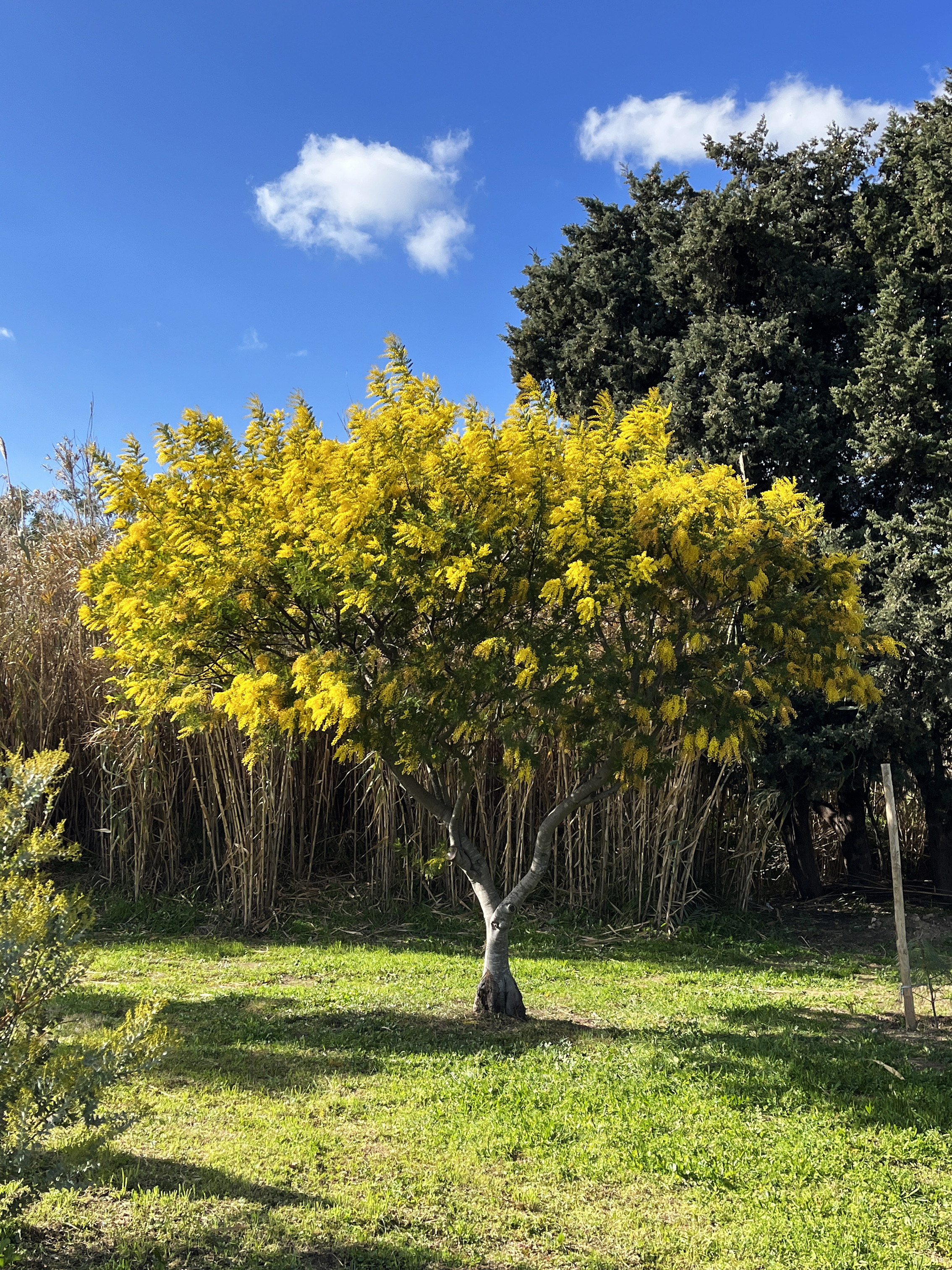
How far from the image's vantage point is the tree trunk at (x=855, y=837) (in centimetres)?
1012

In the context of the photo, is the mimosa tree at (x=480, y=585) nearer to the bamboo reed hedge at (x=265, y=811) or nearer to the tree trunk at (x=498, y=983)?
the tree trunk at (x=498, y=983)

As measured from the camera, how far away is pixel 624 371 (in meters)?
11.6

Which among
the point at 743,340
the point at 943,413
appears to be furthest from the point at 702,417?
the point at 943,413

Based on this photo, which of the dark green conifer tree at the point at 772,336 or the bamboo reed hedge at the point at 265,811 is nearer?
the bamboo reed hedge at the point at 265,811

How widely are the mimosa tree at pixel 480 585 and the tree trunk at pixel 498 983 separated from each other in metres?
1.03

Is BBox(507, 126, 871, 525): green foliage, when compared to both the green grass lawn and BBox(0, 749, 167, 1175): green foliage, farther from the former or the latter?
BBox(0, 749, 167, 1175): green foliage

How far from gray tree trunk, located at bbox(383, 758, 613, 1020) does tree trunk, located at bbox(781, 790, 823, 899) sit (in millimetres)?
5178

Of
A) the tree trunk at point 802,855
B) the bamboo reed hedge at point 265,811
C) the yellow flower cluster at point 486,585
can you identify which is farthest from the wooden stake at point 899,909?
the tree trunk at point 802,855

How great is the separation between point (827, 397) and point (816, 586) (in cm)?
592

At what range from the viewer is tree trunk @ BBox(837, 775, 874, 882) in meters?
10.1

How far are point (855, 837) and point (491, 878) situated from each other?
6197 millimetres

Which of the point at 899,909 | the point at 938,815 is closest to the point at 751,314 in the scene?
the point at 938,815

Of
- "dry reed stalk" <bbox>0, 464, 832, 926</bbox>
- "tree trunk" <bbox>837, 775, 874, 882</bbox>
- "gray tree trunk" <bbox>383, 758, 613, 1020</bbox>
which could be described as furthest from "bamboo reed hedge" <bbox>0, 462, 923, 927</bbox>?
"gray tree trunk" <bbox>383, 758, 613, 1020</bbox>

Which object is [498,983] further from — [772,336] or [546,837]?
[772,336]
